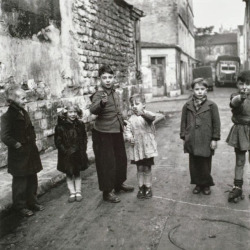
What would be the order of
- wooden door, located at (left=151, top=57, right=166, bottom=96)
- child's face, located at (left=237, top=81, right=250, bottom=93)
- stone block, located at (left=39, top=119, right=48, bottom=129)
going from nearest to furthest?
child's face, located at (left=237, top=81, right=250, bottom=93) < stone block, located at (left=39, top=119, right=48, bottom=129) < wooden door, located at (left=151, top=57, right=166, bottom=96)

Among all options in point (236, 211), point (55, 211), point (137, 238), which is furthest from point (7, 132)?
point (236, 211)

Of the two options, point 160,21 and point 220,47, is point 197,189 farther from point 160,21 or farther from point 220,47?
point 220,47

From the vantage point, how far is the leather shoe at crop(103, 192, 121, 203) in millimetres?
4685

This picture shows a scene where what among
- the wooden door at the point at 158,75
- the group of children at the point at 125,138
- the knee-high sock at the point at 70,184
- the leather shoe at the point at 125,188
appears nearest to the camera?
the group of children at the point at 125,138

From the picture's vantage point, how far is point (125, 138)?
471 cm

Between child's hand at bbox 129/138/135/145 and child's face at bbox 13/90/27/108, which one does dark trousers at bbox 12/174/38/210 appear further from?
child's hand at bbox 129/138/135/145

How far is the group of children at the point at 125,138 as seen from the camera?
4.47m

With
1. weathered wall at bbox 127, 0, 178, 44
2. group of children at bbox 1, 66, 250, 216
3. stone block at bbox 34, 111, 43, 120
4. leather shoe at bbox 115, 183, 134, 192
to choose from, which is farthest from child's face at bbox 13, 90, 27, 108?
weathered wall at bbox 127, 0, 178, 44

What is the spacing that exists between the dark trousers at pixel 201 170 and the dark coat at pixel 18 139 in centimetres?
215

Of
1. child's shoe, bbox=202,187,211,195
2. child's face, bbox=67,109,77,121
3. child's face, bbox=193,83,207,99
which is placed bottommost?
child's shoe, bbox=202,187,211,195

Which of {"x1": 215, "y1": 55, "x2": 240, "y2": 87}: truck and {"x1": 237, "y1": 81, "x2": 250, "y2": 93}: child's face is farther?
{"x1": 215, "y1": 55, "x2": 240, "y2": 87}: truck

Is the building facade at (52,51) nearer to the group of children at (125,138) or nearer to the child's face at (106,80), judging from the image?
the group of children at (125,138)

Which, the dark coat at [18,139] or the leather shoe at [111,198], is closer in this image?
the dark coat at [18,139]

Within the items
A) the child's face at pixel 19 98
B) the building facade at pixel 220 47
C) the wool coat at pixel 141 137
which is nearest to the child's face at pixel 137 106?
the wool coat at pixel 141 137
